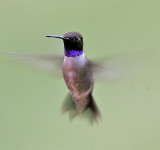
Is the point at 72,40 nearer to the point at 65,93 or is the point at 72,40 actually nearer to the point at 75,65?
the point at 75,65

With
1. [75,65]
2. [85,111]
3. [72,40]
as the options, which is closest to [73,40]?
[72,40]

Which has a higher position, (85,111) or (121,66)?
(121,66)

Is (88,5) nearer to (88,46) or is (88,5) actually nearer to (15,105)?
(88,46)

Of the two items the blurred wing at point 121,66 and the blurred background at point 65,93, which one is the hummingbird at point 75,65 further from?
the blurred background at point 65,93

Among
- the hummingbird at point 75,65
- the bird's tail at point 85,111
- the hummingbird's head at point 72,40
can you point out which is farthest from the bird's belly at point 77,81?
the bird's tail at point 85,111

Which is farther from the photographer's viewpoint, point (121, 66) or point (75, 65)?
point (75, 65)

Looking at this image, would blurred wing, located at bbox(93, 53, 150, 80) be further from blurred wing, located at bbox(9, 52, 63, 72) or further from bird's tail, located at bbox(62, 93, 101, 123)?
bird's tail, located at bbox(62, 93, 101, 123)
